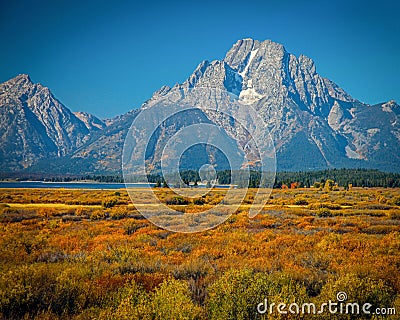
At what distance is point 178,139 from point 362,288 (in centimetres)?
1028

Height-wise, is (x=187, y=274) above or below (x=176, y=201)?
above

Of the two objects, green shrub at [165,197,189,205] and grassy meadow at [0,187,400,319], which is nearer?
grassy meadow at [0,187,400,319]

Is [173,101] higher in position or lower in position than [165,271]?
higher

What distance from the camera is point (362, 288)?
24.7 feet

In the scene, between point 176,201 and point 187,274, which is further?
point 176,201

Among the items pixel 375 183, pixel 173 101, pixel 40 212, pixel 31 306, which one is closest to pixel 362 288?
pixel 31 306

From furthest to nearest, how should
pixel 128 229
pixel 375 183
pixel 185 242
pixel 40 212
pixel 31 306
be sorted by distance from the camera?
pixel 375 183
pixel 40 212
pixel 128 229
pixel 185 242
pixel 31 306

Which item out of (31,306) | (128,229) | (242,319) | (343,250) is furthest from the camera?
(128,229)

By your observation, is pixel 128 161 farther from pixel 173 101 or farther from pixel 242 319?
pixel 242 319

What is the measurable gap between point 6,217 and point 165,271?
66.3ft

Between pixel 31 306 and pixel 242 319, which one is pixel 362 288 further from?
pixel 31 306

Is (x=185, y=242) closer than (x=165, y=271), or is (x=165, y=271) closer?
(x=165, y=271)

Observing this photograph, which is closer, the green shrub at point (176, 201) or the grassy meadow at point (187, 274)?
the grassy meadow at point (187, 274)

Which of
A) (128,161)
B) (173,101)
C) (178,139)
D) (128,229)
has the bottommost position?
(128,229)
